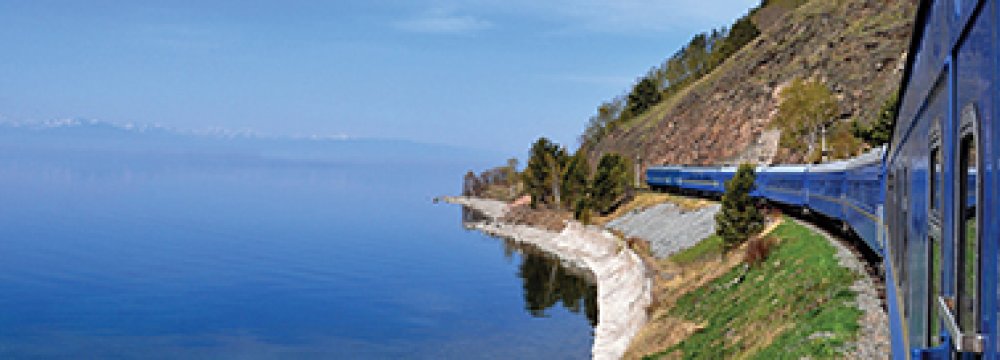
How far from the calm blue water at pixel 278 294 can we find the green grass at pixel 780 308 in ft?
27.6

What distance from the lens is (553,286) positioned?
182 ft

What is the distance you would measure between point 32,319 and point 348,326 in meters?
15.2

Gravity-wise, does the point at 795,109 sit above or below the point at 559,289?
above

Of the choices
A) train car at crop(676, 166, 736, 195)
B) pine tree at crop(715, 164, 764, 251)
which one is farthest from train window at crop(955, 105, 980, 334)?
train car at crop(676, 166, 736, 195)

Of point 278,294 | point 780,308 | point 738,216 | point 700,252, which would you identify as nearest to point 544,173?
point 278,294

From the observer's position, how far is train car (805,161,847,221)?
27144mm

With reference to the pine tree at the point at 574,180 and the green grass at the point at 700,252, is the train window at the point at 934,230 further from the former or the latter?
the pine tree at the point at 574,180

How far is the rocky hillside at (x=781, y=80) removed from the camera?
260 ft

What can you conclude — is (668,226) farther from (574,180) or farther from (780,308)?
(780,308)

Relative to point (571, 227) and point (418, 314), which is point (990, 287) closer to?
point (418, 314)

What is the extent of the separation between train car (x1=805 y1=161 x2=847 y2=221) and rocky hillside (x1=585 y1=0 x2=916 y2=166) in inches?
1584

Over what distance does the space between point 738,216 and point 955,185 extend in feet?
116

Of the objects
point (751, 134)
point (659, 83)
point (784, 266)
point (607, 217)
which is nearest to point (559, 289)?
point (607, 217)

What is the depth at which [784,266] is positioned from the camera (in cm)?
2827
